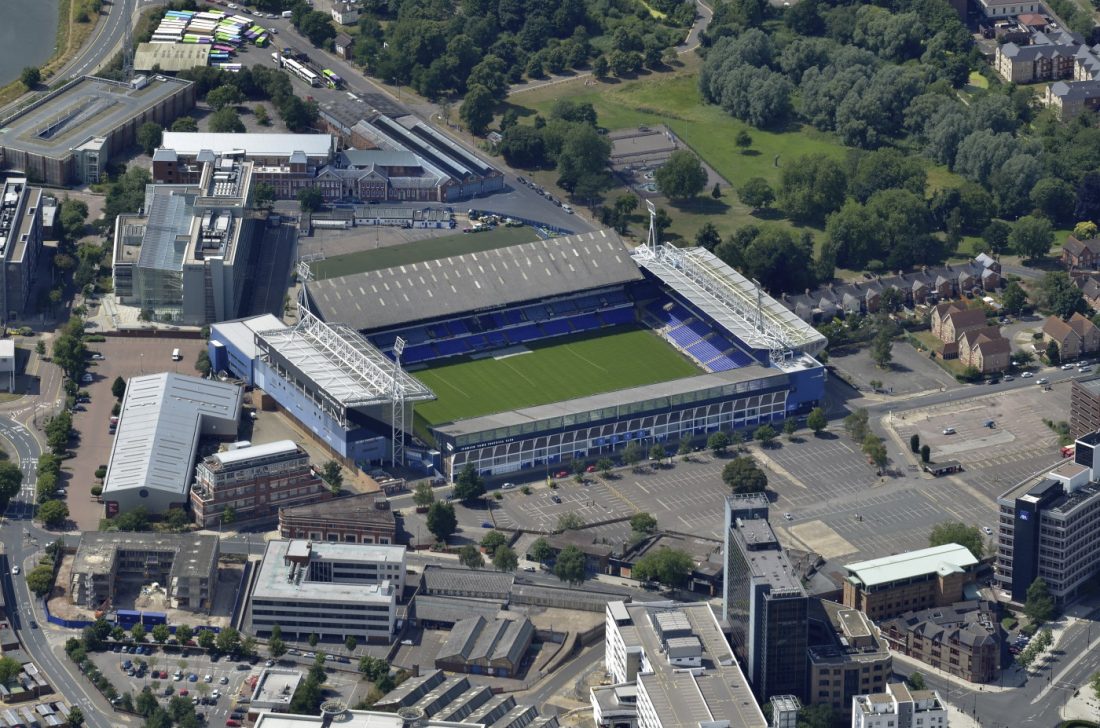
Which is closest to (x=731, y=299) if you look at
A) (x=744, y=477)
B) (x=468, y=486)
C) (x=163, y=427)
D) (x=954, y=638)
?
(x=744, y=477)

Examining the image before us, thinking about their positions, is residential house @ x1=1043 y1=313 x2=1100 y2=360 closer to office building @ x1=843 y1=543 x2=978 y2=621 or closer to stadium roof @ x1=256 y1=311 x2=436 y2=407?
office building @ x1=843 y1=543 x2=978 y2=621

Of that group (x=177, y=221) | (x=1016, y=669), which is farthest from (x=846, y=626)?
(x=177, y=221)

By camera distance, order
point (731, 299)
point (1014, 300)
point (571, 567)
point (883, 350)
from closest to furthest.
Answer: point (571, 567) → point (883, 350) → point (731, 299) → point (1014, 300)

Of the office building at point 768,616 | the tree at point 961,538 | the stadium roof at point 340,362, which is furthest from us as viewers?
the stadium roof at point 340,362

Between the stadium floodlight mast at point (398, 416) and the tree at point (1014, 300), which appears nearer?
the stadium floodlight mast at point (398, 416)

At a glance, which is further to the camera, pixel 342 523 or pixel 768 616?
pixel 342 523

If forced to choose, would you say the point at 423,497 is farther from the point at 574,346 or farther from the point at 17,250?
the point at 17,250

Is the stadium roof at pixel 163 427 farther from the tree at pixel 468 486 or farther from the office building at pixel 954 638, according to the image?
the office building at pixel 954 638

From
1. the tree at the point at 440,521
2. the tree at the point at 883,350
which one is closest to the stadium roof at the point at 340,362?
the tree at the point at 440,521
